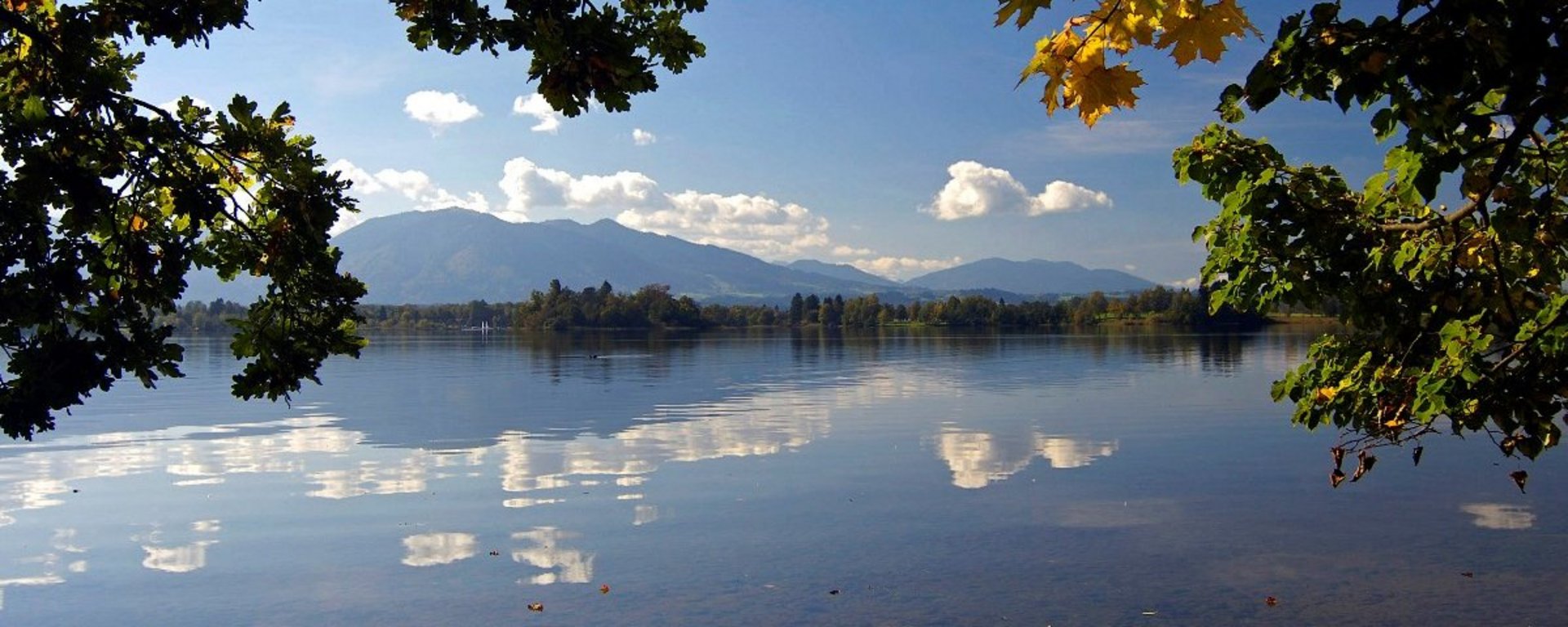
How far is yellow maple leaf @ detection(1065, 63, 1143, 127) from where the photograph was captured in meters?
3.55

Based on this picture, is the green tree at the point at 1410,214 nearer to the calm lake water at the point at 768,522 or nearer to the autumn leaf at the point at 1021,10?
the autumn leaf at the point at 1021,10

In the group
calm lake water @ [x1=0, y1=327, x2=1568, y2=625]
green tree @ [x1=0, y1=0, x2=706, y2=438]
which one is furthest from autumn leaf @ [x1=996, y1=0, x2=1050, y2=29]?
calm lake water @ [x1=0, y1=327, x2=1568, y2=625]

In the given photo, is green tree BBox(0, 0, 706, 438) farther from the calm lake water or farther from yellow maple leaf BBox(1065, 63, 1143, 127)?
the calm lake water

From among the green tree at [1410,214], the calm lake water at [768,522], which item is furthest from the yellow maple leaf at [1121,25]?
the calm lake water at [768,522]

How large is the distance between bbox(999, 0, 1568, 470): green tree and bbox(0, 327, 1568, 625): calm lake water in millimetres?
6776

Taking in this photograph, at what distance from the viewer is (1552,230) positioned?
22.5ft

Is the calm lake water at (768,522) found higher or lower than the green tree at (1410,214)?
lower

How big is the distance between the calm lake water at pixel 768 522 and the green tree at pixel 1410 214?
267 inches

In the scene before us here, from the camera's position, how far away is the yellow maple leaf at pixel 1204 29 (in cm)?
345

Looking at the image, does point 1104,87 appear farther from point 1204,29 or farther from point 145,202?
point 145,202

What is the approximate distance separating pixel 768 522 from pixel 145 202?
43.5ft

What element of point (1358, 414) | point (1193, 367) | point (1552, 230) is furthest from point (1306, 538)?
point (1193, 367)

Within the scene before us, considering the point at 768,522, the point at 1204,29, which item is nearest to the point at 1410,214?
the point at 1204,29

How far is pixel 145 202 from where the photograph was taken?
25.7 feet
